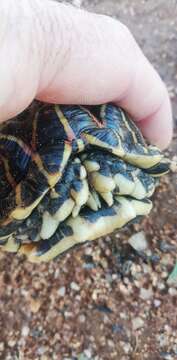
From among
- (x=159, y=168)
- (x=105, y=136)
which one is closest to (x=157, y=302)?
(x=159, y=168)

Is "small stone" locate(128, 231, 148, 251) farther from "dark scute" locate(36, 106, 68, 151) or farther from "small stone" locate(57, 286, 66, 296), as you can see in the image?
"dark scute" locate(36, 106, 68, 151)

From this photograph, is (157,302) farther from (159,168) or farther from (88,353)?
(159,168)

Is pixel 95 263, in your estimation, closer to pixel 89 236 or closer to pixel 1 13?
pixel 89 236

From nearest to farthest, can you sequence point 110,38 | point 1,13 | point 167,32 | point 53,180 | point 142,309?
point 1,13 → point 53,180 → point 110,38 → point 142,309 → point 167,32

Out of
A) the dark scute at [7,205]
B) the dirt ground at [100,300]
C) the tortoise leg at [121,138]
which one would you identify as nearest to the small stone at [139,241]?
the dirt ground at [100,300]

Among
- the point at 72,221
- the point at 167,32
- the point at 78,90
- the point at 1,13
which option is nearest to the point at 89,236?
the point at 72,221

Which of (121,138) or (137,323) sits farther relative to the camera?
(137,323)

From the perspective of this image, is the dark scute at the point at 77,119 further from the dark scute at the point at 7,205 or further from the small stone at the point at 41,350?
the small stone at the point at 41,350
